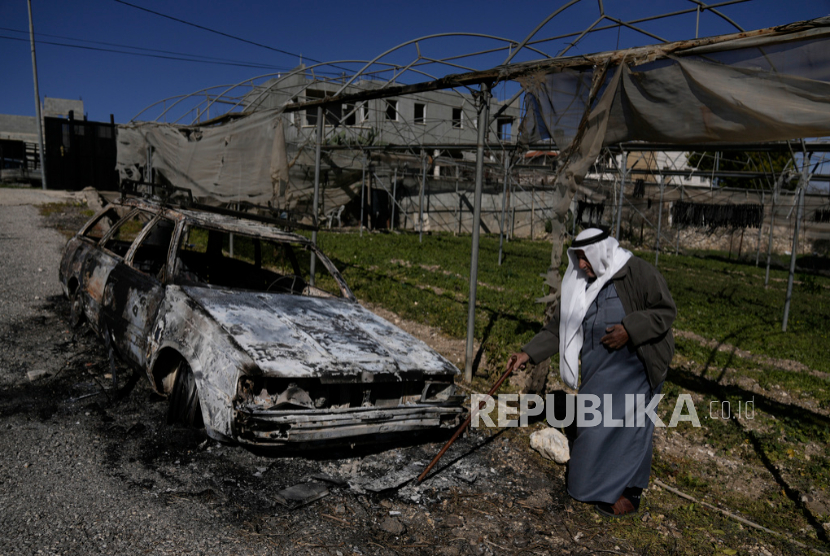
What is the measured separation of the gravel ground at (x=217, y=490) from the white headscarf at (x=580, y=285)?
89 cm

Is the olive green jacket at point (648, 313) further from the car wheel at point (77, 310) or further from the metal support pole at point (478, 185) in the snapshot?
the car wheel at point (77, 310)

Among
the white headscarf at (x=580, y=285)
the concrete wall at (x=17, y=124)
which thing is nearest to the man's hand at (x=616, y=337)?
the white headscarf at (x=580, y=285)

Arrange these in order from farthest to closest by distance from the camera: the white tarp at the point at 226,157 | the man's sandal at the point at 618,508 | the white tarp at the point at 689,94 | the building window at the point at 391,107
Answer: the building window at the point at 391,107 → the white tarp at the point at 226,157 → the white tarp at the point at 689,94 → the man's sandal at the point at 618,508

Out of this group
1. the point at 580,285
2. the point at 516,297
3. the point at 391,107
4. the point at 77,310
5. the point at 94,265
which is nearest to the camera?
the point at 580,285

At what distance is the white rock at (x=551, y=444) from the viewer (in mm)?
3805

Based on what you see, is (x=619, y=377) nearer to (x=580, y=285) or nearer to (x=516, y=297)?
(x=580, y=285)

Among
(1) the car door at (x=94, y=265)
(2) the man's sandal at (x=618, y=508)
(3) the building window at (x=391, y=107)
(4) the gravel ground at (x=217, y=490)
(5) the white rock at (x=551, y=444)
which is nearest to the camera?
(4) the gravel ground at (x=217, y=490)

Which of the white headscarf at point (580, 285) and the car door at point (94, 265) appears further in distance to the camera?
the car door at point (94, 265)

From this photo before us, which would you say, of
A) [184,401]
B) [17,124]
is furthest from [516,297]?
[17,124]

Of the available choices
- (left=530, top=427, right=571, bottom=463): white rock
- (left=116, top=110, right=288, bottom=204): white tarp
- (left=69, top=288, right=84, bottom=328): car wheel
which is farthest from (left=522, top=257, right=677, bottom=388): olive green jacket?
(left=116, top=110, right=288, bottom=204): white tarp

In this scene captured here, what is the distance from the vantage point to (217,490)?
300 cm

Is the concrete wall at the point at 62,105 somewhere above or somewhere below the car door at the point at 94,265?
above

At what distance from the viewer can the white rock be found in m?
3.80
